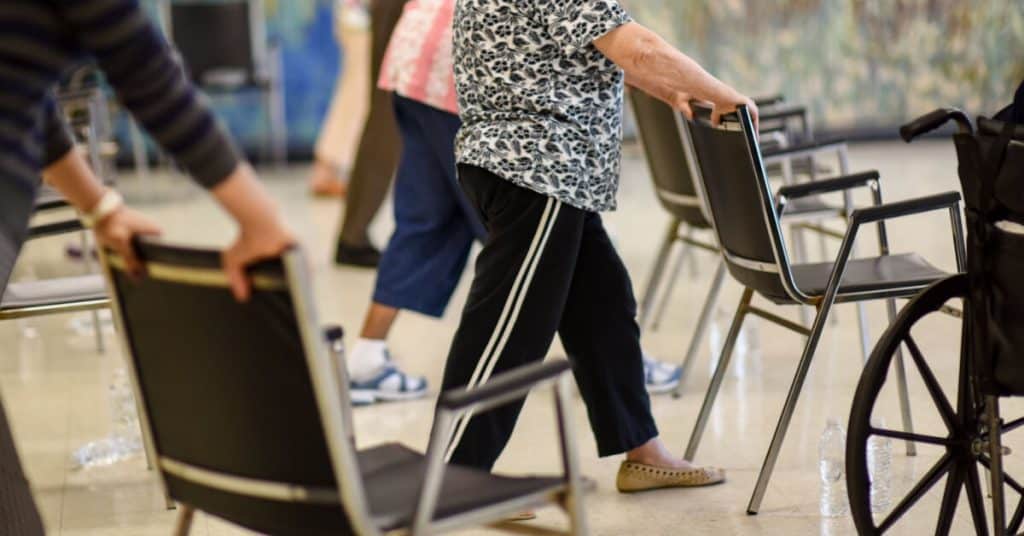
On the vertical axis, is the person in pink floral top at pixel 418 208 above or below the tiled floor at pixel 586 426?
above

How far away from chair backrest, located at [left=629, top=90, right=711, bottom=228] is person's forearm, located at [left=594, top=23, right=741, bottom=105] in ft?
3.99

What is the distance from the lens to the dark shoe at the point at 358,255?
19.1 ft

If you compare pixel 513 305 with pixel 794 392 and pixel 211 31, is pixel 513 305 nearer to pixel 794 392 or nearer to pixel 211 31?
pixel 794 392

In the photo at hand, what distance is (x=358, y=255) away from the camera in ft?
19.1

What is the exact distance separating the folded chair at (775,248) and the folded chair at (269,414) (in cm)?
106

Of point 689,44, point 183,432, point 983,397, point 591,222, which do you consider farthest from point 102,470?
point 689,44

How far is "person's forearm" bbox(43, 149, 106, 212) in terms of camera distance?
6.85ft

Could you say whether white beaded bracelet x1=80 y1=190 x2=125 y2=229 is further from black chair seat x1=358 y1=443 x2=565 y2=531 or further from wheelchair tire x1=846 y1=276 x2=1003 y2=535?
wheelchair tire x1=846 y1=276 x2=1003 y2=535

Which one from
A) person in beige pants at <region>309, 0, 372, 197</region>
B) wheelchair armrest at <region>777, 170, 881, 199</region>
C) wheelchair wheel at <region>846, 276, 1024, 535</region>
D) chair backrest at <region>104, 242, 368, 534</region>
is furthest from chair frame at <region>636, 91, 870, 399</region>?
person in beige pants at <region>309, 0, 372, 197</region>

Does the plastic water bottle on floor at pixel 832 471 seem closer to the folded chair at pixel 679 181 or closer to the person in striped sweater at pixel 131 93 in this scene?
Result: the folded chair at pixel 679 181

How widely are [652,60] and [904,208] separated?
0.65 metres

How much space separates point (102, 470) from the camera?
358 centimetres

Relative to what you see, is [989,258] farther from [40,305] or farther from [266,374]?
[40,305]

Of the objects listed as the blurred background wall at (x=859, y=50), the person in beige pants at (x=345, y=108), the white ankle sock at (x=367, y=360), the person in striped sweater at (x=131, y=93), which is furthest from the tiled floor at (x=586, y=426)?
the blurred background wall at (x=859, y=50)
